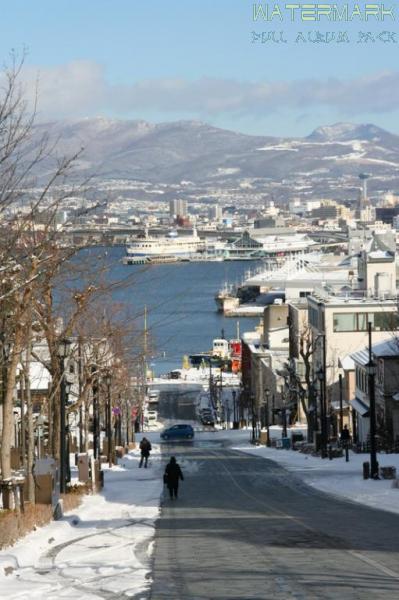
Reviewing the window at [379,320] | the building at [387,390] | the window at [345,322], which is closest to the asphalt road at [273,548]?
the building at [387,390]

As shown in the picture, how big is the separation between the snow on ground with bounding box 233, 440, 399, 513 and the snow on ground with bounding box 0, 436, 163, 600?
3701 mm

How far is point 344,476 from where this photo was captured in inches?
1212

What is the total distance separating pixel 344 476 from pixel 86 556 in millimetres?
17094

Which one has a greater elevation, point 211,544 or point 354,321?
point 354,321

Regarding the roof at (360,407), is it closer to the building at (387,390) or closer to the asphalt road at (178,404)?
the building at (387,390)

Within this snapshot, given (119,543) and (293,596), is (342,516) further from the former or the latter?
(293,596)

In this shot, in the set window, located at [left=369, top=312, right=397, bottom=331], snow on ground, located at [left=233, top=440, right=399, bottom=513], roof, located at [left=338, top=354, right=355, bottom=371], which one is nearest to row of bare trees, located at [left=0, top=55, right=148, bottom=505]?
snow on ground, located at [left=233, top=440, right=399, bottom=513]

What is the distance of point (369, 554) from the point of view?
44.8 feet

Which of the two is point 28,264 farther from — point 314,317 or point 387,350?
point 314,317

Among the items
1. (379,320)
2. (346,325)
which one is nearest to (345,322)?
(346,325)

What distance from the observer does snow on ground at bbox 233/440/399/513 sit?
23484 mm

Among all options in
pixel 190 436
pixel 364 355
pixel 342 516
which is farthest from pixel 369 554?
pixel 190 436

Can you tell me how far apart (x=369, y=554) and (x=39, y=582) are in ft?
11.3

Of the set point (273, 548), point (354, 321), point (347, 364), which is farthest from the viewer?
point (354, 321)
